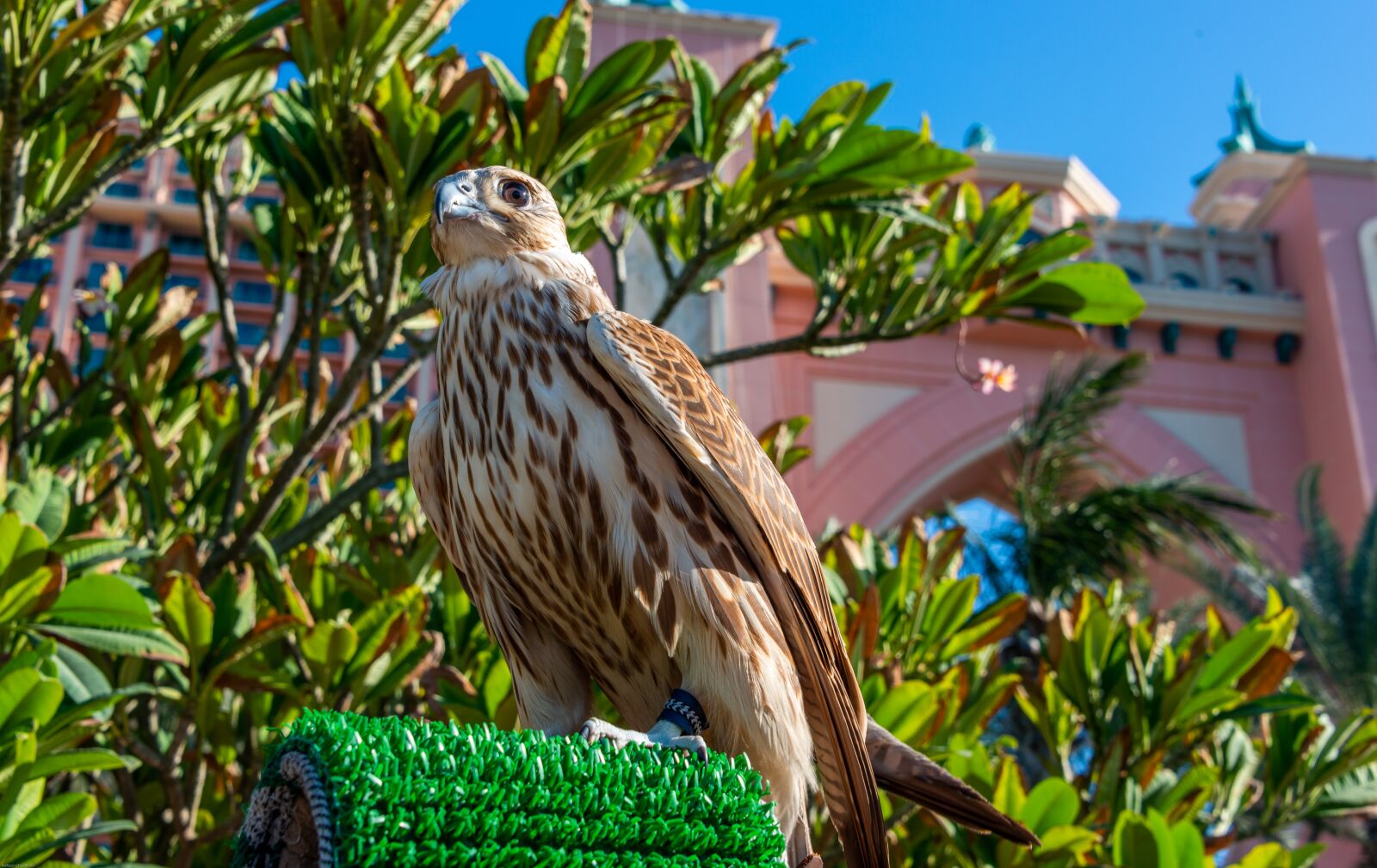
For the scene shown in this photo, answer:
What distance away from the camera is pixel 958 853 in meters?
3.17

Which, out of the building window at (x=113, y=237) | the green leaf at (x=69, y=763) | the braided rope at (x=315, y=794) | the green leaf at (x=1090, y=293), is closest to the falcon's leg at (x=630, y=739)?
the braided rope at (x=315, y=794)

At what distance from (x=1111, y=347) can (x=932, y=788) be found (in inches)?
402

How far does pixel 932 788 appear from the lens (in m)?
2.05

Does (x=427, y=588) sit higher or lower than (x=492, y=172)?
lower

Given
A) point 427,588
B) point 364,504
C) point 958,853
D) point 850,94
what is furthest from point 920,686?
point 364,504

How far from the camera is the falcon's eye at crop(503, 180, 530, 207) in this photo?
6.78 feet

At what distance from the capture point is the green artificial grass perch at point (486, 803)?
1332 millimetres

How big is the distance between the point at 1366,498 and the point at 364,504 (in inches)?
404

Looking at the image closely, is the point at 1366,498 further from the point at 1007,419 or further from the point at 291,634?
the point at 291,634

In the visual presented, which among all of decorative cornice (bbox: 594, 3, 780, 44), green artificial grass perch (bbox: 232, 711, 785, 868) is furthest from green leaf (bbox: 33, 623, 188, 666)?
decorative cornice (bbox: 594, 3, 780, 44)

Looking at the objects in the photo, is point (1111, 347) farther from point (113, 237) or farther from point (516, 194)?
point (516, 194)

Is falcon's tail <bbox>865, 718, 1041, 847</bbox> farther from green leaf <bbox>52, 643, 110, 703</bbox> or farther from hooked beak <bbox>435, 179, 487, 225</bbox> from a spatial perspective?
green leaf <bbox>52, 643, 110, 703</bbox>

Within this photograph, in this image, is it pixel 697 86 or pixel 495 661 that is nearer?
pixel 495 661

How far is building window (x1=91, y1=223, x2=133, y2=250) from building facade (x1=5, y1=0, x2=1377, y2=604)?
2 cm
